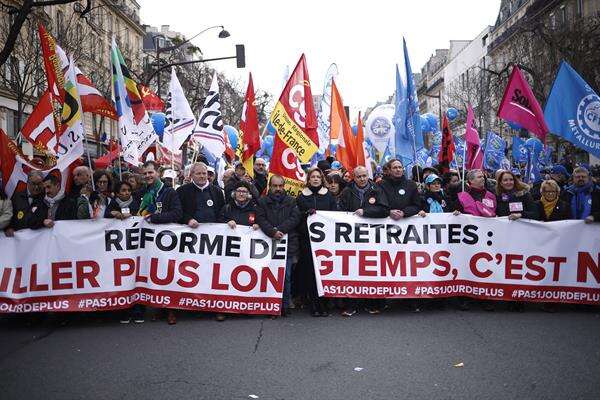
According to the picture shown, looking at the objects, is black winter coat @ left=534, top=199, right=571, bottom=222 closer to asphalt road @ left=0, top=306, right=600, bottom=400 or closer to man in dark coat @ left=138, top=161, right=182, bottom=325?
asphalt road @ left=0, top=306, right=600, bottom=400

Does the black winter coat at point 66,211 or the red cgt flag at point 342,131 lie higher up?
the red cgt flag at point 342,131

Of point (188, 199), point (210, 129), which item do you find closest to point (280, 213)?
point (188, 199)

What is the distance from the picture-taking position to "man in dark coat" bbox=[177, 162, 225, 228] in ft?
22.5

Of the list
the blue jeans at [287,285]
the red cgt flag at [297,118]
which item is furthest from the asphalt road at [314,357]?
the red cgt flag at [297,118]

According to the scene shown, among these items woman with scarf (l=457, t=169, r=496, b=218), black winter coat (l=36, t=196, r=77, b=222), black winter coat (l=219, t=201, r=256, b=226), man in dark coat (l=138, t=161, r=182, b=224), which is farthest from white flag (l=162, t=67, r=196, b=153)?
woman with scarf (l=457, t=169, r=496, b=218)

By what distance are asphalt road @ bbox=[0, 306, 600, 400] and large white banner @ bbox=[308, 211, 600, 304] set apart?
1.04 ft

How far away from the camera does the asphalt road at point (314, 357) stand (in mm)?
4211

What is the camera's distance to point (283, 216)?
22.1 ft

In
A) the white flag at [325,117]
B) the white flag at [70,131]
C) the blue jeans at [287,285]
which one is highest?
the white flag at [325,117]

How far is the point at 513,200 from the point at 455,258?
107cm

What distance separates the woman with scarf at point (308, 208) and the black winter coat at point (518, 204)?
2.09 metres

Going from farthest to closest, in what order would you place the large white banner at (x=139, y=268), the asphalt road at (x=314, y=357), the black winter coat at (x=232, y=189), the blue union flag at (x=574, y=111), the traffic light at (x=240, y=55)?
the traffic light at (x=240, y=55)
the black winter coat at (x=232, y=189)
the blue union flag at (x=574, y=111)
the large white banner at (x=139, y=268)
the asphalt road at (x=314, y=357)

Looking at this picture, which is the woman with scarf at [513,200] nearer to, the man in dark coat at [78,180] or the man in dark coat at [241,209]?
the man in dark coat at [241,209]

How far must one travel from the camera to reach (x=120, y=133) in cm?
779
